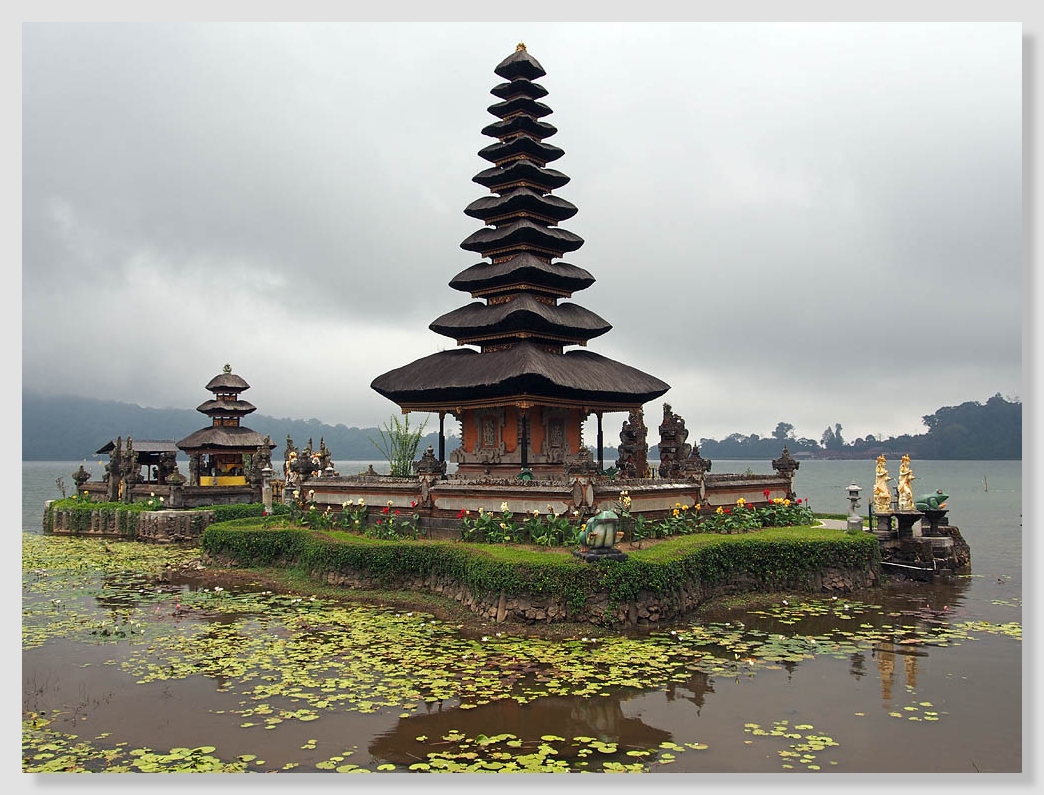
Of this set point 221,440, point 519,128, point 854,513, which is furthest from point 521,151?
point 221,440

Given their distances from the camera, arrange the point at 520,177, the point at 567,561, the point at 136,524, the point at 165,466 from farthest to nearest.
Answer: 1. the point at 165,466
2. the point at 136,524
3. the point at 520,177
4. the point at 567,561

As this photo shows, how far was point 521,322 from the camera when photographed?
26281mm

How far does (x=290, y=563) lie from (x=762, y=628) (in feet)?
47.3

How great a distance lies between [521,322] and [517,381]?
12.1ft

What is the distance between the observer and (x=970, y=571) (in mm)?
24109

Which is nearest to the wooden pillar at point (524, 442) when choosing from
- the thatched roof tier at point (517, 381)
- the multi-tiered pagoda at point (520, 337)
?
the multi-tiered pagoda at point (520, 337)

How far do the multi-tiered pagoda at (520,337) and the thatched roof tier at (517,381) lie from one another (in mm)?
56

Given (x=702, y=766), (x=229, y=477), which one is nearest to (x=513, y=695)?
(x=702, y=766)

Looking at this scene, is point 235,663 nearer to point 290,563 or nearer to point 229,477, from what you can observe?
point 290,563

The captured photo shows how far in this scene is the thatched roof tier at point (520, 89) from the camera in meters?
30.0

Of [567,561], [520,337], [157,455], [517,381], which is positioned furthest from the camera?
[157,455]

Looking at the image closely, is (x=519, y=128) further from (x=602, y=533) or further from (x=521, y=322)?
(x=602, y=533)

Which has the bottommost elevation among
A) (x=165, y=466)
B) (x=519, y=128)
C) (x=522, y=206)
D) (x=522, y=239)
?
(x=165, y=466)

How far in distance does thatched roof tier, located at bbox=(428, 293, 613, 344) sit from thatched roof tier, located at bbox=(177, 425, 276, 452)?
18.6 meters
